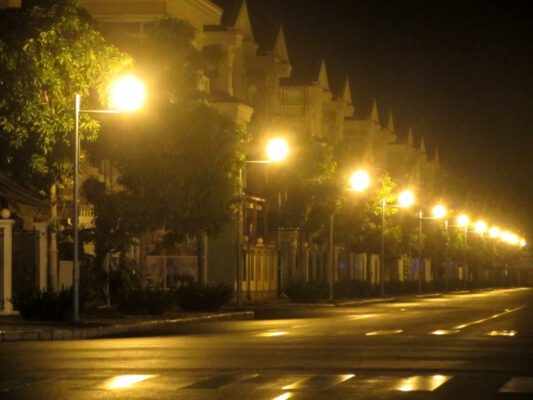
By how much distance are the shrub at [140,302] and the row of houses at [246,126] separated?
2.27 metres

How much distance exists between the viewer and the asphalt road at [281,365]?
17.3 m

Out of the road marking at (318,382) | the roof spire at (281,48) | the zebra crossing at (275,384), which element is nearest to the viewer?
the zebra crossing at (275,384)

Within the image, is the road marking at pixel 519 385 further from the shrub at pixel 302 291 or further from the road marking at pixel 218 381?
the shrub at pixel 302 291

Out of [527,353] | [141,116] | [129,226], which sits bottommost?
[527,353]

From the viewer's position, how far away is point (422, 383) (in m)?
18.5

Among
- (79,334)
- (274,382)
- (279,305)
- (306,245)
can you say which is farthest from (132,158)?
(306,245)

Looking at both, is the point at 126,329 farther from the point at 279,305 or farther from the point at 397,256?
the point at 397,256

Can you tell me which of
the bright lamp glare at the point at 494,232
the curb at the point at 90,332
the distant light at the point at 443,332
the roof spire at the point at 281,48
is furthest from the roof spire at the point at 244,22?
the bright lamp glare at the point at 494,232

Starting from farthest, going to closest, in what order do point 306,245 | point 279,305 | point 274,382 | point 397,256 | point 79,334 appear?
1. point 397,256
2. point 306,245
3. point 279,305
4. point 79,334
5. point 274,382

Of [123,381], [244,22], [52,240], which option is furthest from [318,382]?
[244,22]

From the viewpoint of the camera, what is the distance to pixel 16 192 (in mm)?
44406

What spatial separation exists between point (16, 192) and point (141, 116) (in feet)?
15.8

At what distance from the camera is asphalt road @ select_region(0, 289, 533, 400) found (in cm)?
1727

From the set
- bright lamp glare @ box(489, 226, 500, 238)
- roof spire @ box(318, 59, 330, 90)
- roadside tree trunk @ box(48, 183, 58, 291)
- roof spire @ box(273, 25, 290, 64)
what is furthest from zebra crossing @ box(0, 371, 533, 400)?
bright lamp glare @ box(489, 226, 500, 238)
